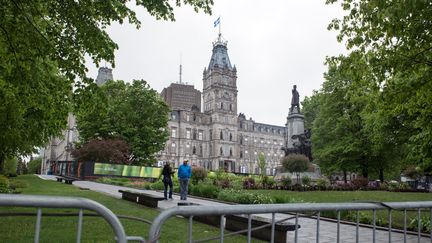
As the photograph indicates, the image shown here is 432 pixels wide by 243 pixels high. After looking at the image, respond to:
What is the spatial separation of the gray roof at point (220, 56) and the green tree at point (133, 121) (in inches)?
2173

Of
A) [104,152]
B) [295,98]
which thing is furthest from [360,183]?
[104,152]

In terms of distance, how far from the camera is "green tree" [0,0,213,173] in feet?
31.6

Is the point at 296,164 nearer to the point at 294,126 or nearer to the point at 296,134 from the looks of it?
the point at 296,134

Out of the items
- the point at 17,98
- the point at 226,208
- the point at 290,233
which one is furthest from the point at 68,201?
the point at 17,98

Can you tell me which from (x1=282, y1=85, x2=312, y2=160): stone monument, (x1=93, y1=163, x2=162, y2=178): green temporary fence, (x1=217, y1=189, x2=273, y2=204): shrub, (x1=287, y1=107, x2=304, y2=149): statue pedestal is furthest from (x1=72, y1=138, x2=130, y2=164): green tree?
(x1=217, y1=189, x2=273, y2=204): shrub

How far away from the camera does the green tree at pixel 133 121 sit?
51.7 m

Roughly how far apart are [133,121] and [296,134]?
23628 mm

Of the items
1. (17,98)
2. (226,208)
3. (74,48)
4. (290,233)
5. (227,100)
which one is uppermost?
(227,100)

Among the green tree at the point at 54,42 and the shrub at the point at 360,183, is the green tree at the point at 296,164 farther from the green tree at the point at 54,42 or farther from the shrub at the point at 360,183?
the green tree at the point at 54,42

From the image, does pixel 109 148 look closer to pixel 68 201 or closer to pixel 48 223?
pixel 48 223

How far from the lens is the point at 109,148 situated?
44781 millimetres

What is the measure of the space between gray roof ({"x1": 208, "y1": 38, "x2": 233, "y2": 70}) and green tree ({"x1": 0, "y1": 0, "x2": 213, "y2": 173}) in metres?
97.7

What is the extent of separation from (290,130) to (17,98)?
3422cm

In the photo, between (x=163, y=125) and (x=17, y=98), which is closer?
(x=17, y=98)
